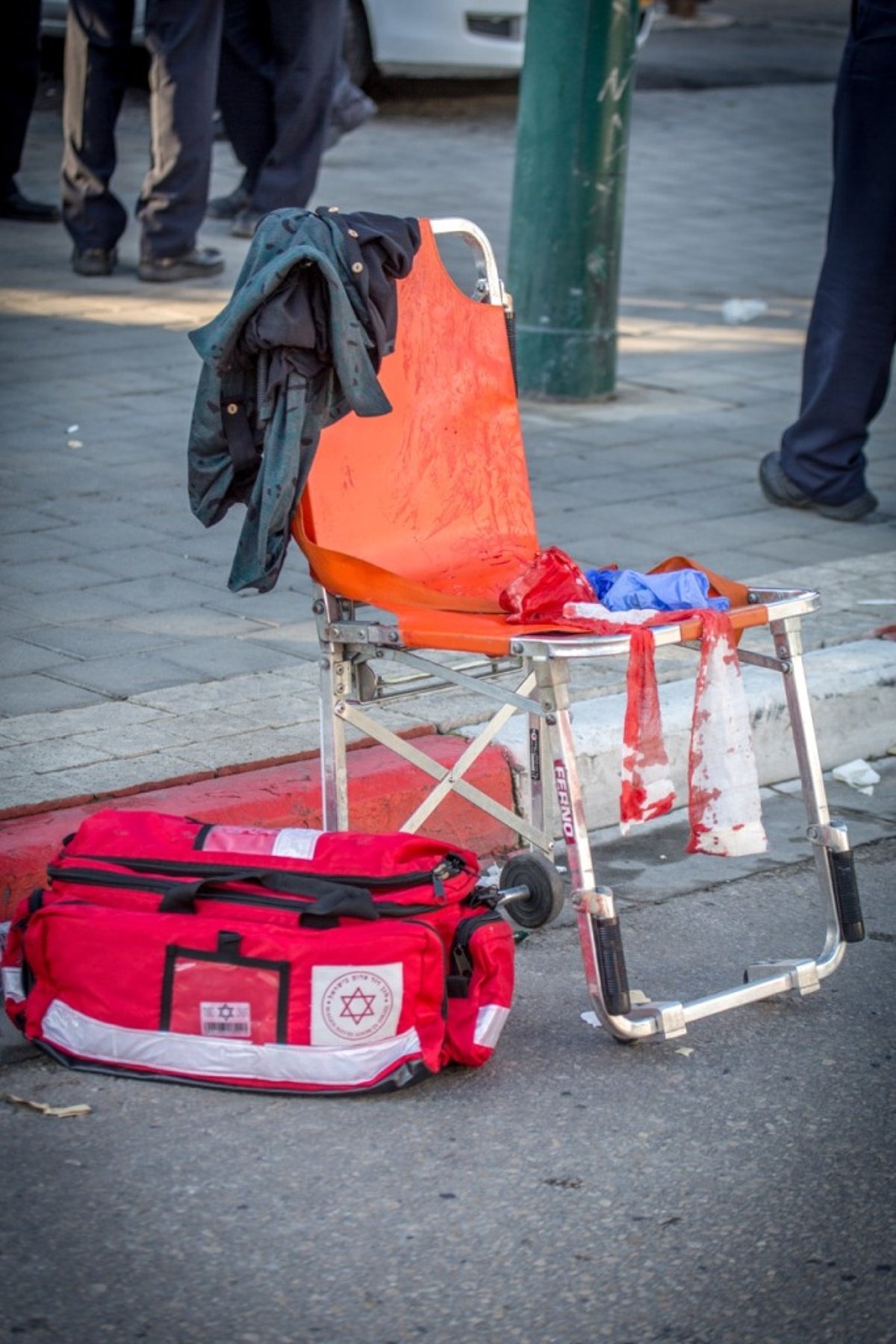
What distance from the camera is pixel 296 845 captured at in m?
3.20

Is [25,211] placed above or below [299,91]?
below

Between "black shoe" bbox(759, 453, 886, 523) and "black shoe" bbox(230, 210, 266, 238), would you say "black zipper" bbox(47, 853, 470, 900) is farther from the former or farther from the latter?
"black shoe" bbox(230, 210, 266, 238)

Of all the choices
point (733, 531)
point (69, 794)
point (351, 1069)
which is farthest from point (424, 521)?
point (733, 531)

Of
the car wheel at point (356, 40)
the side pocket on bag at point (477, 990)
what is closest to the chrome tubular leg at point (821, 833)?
the side pocket on bag at point (477, 990)

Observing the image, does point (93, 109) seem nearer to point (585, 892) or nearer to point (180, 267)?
point (180, 267)

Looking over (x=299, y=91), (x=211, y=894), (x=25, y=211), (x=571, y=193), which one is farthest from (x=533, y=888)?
(x=25, y=211)

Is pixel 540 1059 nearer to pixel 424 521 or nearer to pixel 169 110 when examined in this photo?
pixel 424 521

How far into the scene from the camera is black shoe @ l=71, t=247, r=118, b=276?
8156 mm

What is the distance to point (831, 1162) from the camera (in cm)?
287

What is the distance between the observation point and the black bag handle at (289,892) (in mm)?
2986

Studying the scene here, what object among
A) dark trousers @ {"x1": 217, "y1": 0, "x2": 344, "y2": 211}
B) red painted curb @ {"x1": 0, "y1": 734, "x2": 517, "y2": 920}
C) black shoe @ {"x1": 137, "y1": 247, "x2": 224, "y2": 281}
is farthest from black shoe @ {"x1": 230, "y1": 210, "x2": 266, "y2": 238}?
red painted curb @ {"x1": 0, "y1": 734, "x2": 517, "y2": 920}

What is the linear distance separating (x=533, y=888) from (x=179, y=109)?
16.5 ft

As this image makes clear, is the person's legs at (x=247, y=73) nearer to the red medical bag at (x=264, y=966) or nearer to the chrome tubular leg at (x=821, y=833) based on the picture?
the chrome tubular leg at (x=821, y=833)

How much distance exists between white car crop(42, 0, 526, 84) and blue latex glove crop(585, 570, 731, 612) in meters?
9.33
